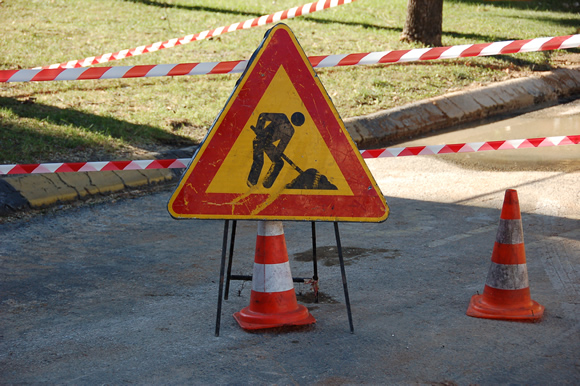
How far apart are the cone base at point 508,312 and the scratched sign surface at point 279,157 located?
0.85 m

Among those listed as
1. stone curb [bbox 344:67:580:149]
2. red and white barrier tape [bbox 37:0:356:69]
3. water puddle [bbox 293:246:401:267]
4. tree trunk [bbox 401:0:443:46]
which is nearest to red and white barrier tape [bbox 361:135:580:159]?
water puddle [bbox 293:246:401:267]

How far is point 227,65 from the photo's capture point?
5840mm

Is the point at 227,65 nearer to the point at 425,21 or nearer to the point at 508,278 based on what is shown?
the point at 508,278

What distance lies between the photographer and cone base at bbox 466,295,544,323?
4.06 metres

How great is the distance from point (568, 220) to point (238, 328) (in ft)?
10.9

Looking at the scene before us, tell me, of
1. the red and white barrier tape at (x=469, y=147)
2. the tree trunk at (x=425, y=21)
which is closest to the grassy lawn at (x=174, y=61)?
the tree trunk at (x=425, y=21)

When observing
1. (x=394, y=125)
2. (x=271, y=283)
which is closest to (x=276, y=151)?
(x=271, y=283)

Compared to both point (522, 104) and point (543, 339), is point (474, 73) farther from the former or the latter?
point (543, 339)

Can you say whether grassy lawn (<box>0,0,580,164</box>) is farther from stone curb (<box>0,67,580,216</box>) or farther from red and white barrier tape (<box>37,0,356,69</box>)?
stone curb (<box>0,67,580,216</box>)

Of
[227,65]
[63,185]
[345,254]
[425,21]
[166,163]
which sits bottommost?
Result: [345,254]

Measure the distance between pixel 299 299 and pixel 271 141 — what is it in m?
1.13

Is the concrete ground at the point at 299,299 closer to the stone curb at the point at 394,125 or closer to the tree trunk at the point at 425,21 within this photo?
the stone curb at the point at 394,125

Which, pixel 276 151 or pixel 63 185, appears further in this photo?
pixel 63 185

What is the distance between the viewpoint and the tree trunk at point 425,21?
534 inches
